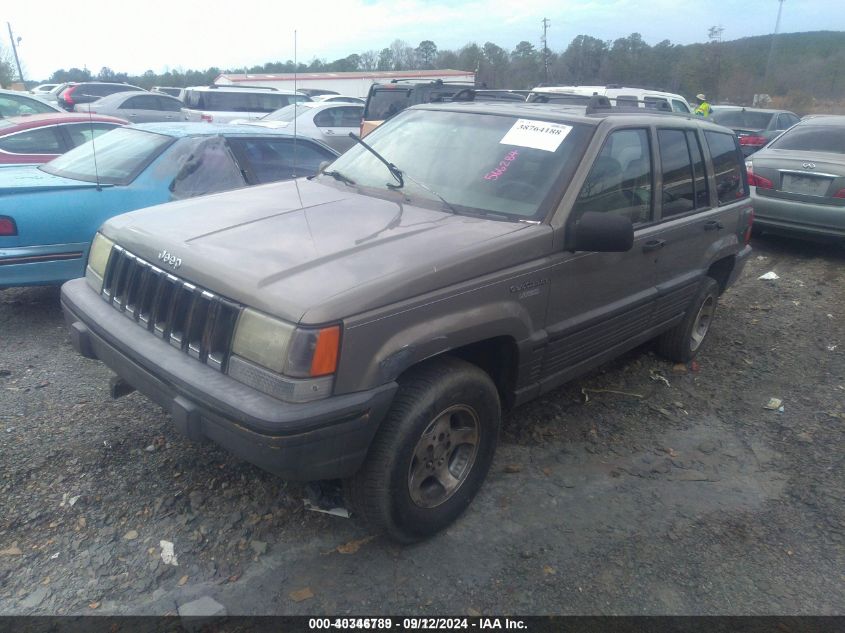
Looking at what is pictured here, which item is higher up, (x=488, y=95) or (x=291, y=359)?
(x=488, y=95)

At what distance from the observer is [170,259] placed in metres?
2.83

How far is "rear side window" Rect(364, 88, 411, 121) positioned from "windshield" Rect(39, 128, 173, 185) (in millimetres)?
6204

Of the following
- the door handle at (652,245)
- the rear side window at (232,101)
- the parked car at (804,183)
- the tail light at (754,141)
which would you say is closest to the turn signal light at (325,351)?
the door handle at (652,245)

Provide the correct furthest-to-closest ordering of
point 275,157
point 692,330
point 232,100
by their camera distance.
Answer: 1. point 232,100
2. point 275,157
3. point 692,330

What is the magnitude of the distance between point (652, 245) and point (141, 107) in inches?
642

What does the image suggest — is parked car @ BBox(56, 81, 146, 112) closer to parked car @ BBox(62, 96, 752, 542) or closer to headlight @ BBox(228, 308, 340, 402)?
parked car @ BBox(62, 96, 752, 542)

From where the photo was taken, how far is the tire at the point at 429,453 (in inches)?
104

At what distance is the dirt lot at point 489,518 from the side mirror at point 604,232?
4.18 ft

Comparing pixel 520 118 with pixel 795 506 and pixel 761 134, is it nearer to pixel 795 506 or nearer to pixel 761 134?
pixel 795 506

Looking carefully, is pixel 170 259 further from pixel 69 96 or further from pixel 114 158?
pixel 69 96

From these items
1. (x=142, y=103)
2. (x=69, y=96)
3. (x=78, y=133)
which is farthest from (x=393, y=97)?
(x=69, y=96)

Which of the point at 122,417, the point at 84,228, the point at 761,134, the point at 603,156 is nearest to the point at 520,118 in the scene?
the point at 603,156

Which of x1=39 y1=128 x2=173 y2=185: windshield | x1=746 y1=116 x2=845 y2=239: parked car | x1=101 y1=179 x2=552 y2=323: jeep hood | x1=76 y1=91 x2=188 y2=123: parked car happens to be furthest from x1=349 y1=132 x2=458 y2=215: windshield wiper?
x1=76 y1=91 x2=188 y2=123: parked car

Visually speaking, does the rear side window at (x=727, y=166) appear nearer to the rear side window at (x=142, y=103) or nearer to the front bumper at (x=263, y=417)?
the front bumper at (x=263, y=417)
